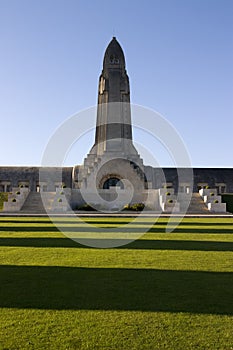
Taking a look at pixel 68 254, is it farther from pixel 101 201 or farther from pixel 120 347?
pixel 101 201

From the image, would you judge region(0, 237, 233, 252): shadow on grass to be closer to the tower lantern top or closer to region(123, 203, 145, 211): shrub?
region(123, 203, 145, 211): shrub

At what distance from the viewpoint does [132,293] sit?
21.6 feet

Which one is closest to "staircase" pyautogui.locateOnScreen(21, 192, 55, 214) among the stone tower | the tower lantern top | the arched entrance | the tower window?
the stone tower

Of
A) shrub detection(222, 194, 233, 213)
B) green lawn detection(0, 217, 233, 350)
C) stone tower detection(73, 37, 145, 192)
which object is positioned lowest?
green lawn detection(0, 217, 233, 350)

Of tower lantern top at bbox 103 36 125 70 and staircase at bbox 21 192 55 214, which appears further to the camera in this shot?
tower lantern top at bbox 103 36 125 70

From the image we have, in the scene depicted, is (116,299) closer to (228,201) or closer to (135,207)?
(135,207)

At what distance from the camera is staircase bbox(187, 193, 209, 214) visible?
32.4 meters

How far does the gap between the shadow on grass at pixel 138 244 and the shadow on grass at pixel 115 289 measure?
3395mm

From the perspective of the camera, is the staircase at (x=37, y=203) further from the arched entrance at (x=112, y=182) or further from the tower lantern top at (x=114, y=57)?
the tower lantern top at (x=114, y=57)

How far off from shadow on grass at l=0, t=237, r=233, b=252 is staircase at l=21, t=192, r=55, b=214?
18.7m

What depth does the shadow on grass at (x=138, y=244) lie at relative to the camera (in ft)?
38.8

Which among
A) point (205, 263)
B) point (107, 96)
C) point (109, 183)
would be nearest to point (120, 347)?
point (205, 263)

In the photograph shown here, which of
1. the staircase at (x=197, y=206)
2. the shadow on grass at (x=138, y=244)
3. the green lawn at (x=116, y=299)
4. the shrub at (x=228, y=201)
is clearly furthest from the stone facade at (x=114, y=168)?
the green lawn at (x=116, y=299)

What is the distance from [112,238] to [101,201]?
70.4 ft
